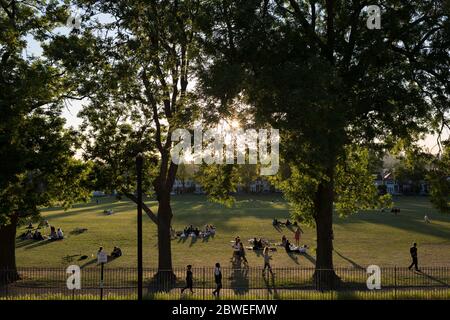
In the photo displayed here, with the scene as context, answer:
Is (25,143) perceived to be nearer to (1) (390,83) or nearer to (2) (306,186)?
(2) (306,186)

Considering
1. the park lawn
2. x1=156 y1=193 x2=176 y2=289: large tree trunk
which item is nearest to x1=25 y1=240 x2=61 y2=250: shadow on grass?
the park lawn

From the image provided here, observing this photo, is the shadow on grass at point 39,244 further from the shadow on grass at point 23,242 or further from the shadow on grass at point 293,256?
the shadow on grass at point 293,256

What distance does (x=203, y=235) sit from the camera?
41.5m

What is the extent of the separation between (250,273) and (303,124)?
38.2ft

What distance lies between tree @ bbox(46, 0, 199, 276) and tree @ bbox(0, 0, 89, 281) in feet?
4.65

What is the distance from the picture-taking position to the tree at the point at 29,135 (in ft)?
68.5

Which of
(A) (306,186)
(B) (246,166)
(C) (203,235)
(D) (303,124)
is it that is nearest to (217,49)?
(D) (303,124)

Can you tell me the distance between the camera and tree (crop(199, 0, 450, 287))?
17828 mm

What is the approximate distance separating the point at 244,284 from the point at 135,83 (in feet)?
39.7

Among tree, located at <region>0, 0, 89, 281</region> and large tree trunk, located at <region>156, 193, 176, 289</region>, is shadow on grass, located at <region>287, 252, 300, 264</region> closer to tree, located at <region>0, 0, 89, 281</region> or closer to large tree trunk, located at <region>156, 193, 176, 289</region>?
large tree trunk, located at <region>156, 193, 176, 289</region>

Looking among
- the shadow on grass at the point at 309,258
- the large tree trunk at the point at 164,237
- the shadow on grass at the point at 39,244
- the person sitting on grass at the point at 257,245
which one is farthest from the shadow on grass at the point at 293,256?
the shadow on grass at the point at 39,244

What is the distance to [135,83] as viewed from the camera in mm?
25250

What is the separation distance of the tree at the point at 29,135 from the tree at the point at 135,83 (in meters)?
1.42

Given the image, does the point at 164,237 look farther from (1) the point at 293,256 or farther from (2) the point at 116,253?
(1) the point at 293,256
